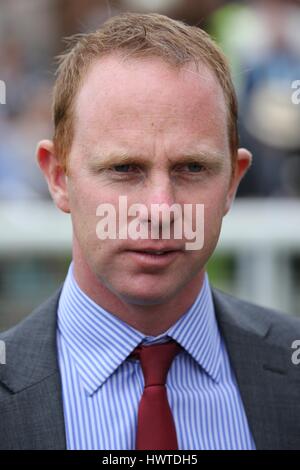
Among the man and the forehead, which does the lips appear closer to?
the man

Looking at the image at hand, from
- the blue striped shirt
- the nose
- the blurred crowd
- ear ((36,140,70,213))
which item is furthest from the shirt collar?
the blurred crowd

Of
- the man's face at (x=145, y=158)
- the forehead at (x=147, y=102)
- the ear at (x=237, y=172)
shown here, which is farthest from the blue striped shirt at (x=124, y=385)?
the forehead at (x=147, y=102)

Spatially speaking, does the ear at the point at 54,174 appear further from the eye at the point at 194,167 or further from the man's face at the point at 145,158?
the eye at the point at 194,167

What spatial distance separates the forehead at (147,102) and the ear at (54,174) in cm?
15

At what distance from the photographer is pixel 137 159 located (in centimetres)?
182

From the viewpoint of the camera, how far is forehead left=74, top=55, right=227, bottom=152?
1830 mm

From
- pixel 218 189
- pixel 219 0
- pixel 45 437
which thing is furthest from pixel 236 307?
pixel 219 0

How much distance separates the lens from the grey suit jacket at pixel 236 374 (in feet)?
6.06

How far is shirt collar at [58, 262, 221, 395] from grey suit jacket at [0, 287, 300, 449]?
5 cm

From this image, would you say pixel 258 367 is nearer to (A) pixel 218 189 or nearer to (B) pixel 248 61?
(A) pixel 218 189

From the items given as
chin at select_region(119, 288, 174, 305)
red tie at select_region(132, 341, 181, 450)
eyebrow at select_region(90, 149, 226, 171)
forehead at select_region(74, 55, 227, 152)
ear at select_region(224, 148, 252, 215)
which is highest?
forehead at select_region(74, 55, 227, 152)

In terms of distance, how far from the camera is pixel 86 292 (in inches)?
78.3
